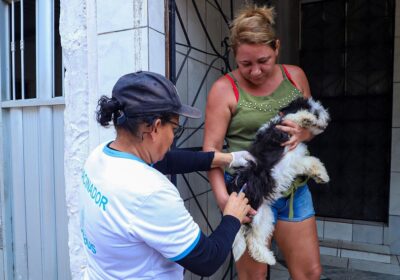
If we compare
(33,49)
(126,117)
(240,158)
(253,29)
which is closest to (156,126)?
(126,117)

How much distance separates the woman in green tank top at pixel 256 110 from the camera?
1.90m

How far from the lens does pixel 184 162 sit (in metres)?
1.94

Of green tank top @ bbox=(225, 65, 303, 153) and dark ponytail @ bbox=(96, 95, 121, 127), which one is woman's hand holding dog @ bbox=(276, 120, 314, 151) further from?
dark ponytail @ bbox=(96, 95, 121, 127)

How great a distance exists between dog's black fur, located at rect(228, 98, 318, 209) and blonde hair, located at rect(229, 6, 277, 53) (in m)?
0.39

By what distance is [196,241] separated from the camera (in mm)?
1307

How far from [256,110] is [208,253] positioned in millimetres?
956

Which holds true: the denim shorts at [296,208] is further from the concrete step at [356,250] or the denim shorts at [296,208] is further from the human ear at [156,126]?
the concrete step at [356,250]

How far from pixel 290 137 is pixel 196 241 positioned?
84cm

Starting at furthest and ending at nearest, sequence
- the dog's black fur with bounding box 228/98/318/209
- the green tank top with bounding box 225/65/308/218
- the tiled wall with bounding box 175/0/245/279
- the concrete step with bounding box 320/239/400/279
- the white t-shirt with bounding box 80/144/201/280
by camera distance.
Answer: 1. the concrete step with bounding box 320/239/400/279
2. the tiled wall with bounding box 175/0/245/279
3. the green tank top with bounding box 225/65/308/218
4. the dog's black fur with bounding box 228/98/318/209
5. the white t-shirt with bounding box 80/144/201/280

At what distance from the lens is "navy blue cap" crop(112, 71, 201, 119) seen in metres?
1.27

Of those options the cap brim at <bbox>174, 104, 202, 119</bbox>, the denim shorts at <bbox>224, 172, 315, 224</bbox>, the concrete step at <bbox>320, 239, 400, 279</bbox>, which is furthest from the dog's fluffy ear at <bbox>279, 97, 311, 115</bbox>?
the concrete step at <bbox>320, 239, 400, 279</bbox>

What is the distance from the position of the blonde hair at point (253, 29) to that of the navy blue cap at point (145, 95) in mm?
707

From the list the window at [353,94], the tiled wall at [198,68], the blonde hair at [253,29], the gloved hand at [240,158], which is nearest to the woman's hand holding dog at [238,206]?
the gloved hand at [240,158]

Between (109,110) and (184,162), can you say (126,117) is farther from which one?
(184,162)
